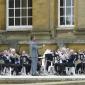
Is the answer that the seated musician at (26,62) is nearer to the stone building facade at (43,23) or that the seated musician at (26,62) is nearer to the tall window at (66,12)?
the stone building facade at (43,23)

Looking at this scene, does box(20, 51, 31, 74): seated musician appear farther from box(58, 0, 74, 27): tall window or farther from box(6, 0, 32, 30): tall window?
box(6, 0, 32, 30): tall window

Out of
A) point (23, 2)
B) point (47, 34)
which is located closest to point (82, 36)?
point (47, 34)

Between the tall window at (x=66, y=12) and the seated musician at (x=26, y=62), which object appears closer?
the seated musician at (x=26, y=62)

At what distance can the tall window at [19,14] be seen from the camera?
107 feet

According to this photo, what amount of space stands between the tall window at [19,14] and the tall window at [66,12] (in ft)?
5.56

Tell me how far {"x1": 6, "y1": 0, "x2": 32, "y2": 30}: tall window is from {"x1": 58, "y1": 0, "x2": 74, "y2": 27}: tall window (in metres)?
1.69

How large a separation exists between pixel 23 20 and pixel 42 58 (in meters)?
6.48

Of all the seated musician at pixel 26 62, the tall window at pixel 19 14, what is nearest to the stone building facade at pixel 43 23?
the tall window at pixel 19 14

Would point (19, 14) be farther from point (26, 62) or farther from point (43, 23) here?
point (26, 62)

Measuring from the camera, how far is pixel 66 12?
105 feet

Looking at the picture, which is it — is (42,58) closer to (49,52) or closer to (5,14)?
(49,52)

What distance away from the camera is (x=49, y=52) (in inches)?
1051

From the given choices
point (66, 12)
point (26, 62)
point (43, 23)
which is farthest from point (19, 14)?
point (26, 62)

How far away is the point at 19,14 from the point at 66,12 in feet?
8.32
